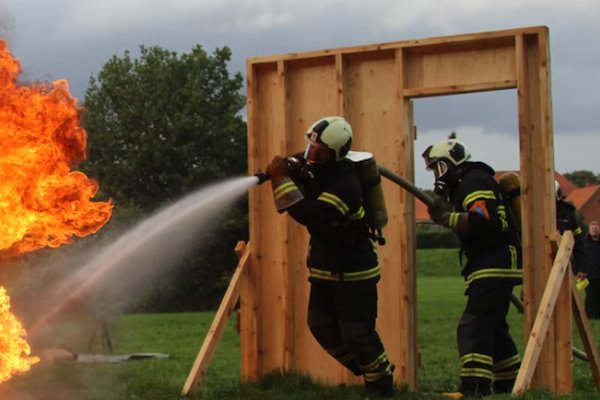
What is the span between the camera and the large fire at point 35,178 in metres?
7.84

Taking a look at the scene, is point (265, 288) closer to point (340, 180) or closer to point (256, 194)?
point (256, 194)

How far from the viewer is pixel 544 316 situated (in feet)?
27.8

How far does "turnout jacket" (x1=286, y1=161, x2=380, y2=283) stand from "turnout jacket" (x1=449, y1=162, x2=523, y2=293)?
903 millimetres

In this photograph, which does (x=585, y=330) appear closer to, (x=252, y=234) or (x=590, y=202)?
(x=252, y=234)

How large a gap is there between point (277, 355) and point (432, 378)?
1852 millimetres

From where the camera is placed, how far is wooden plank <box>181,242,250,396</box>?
30.9 feet

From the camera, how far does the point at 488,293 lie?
8711 mm

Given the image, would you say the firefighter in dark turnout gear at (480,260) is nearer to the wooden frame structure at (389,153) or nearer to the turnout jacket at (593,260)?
the wooden frame structure at (389,153)

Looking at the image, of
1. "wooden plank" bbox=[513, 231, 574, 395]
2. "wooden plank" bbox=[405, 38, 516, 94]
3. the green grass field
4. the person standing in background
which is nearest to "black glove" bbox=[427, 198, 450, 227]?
"wooden plank" bbox=[513, 231, 574, 395]

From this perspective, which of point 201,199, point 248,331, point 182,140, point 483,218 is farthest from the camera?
point 182,140

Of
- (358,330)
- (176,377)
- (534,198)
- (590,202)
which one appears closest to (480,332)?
(358,330)

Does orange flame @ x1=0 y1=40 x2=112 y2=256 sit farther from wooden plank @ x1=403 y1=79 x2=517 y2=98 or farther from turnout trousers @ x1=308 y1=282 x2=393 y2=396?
wooden plank @ x1=403 y1=79 x2=517 y2=98

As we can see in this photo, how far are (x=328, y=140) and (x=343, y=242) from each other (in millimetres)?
937

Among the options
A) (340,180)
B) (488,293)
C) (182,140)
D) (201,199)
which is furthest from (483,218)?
(182,140)
